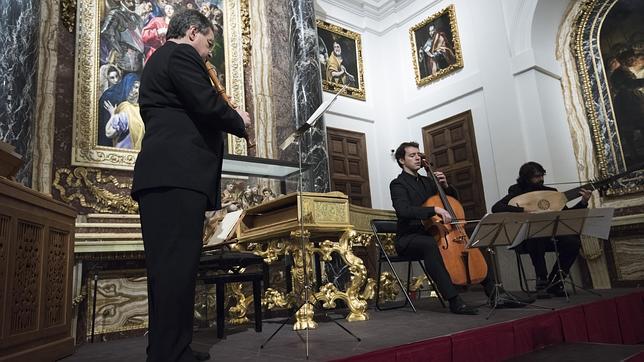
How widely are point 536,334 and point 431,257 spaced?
89 centimetres

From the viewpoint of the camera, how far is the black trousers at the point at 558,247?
15.1ft

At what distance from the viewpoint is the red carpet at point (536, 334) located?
94.2 inches

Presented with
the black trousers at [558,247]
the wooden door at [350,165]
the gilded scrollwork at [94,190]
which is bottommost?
the black trousers at [558,247]

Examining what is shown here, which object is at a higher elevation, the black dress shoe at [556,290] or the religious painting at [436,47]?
the religious painting at [436,47]

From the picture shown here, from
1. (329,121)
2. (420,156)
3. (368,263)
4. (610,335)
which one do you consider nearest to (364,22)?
(329,121)

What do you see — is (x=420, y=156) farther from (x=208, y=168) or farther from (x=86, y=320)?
(x=86, y=320)

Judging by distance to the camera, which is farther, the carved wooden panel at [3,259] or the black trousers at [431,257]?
the black trousers at [431,257]

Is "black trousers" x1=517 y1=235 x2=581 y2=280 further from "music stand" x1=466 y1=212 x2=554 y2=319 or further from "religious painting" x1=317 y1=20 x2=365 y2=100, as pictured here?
"religious painting" x1=317 y1=20 x2=365 y2=100

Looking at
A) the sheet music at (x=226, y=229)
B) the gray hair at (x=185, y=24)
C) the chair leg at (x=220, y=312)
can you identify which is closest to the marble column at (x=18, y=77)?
the sheet music at (x=226, y=229)

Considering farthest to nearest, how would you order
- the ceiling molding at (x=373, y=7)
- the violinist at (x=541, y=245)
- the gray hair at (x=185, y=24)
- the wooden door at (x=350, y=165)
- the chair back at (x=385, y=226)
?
the ceiling molding at (x=373, y=7) → the wooden door at (x=350, y=165) → the chair back at (x=385, y=226) → the violinist at (x=541, y=245) → the gray hair at (x=185, y=24)

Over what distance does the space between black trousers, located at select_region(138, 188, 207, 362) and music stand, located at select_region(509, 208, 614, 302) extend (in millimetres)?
2672

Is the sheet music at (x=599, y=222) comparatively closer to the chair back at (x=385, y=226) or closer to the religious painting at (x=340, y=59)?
the chair back at (x=385, y=226)

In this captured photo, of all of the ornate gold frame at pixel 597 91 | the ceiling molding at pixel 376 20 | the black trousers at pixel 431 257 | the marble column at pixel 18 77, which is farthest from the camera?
the ceiling molding at pixel 376 20

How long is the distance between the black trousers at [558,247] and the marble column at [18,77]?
5.05 m
